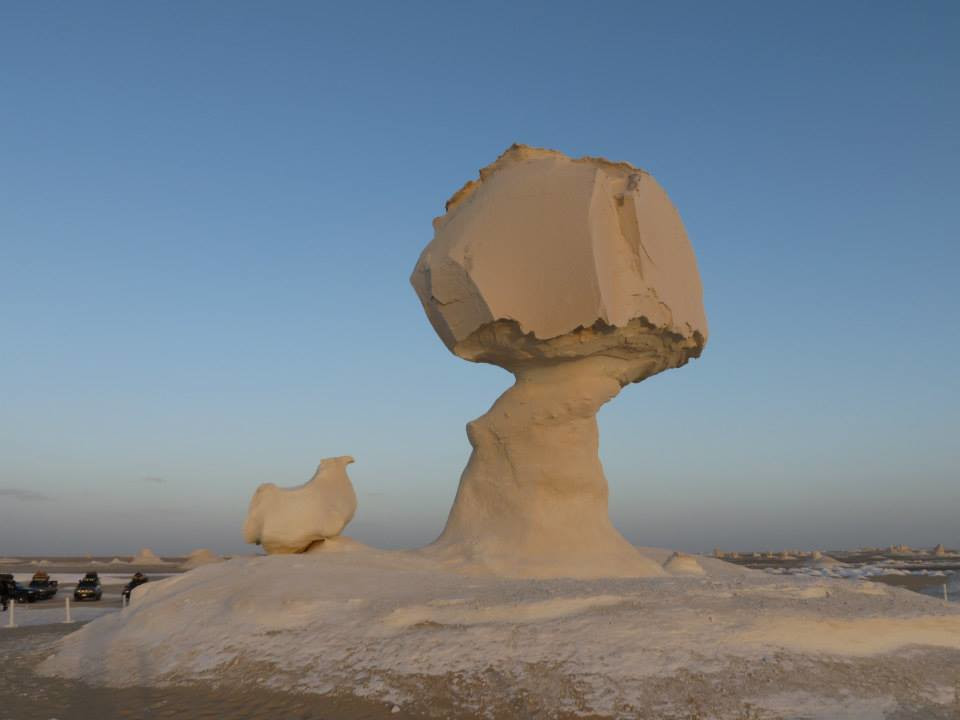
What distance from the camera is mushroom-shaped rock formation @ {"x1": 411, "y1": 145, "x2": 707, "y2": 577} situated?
512 inches

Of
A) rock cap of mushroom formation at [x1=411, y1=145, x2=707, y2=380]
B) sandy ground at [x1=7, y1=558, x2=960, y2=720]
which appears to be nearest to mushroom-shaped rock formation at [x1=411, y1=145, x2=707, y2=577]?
rock cap of mushroom formation at [x1=411, y1=145, x2=707, y2=380]

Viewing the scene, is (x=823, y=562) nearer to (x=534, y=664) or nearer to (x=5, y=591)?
(x=5, y=591)

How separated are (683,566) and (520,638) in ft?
22.0

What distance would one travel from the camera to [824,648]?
7.90m

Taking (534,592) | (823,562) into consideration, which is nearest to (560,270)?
(534,592)

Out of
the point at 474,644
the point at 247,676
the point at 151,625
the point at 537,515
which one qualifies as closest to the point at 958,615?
the point at 474,644

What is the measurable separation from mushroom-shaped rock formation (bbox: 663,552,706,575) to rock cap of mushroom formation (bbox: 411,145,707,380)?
11.9ft

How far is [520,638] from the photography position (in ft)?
27.0

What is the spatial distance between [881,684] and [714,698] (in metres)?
1.65

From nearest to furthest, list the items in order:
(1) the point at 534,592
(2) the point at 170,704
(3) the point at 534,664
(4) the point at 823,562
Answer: (3) the point at 534,664, (2) the point at 170,704, (1) the point at 534,592, (4) the point at 823,562

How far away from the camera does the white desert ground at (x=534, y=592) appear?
7434 mm

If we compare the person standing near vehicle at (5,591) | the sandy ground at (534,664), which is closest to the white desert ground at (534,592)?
the sandy ground at (534,664)

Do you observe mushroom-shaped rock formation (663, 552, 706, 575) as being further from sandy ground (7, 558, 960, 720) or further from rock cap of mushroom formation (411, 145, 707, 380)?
rock cap of mushroom formation (411, 145, 707, 380)

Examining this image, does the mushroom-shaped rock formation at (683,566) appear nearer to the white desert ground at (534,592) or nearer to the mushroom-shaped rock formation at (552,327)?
the white desert ground at (534,592)
